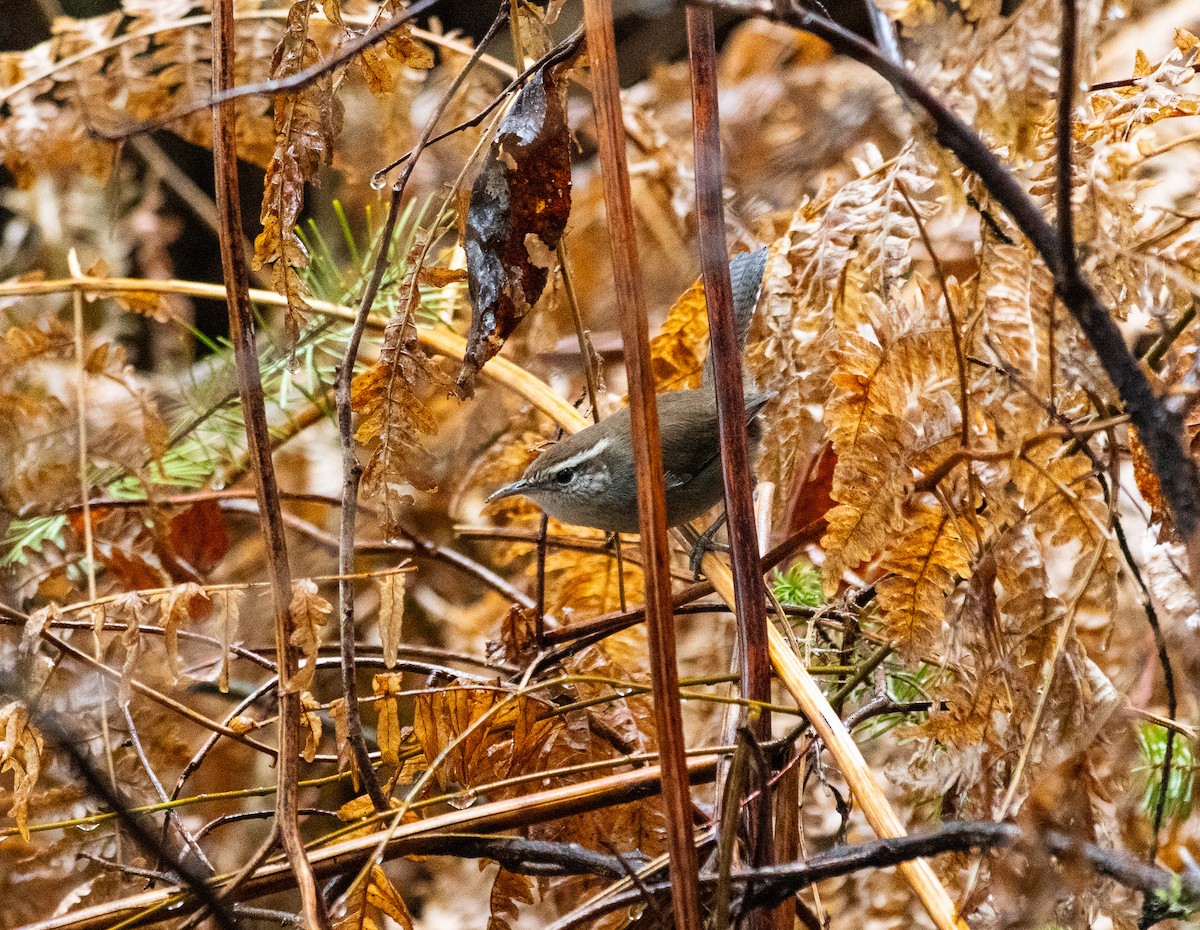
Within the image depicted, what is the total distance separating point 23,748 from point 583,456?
888mm

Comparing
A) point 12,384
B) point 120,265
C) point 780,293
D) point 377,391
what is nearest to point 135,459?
point 12,384

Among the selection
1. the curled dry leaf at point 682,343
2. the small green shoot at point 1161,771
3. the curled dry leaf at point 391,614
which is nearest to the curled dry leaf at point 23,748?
the curled dry leaf at point 391,614

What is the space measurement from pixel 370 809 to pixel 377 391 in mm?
529

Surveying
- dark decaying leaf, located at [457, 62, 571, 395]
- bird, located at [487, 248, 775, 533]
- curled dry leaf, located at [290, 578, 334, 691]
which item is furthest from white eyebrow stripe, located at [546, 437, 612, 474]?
curled dry leaf, located at [290, 578, 334, 691]

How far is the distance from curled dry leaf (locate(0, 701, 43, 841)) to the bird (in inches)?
29.8

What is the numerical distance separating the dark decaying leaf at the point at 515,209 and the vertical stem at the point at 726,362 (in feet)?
0.50

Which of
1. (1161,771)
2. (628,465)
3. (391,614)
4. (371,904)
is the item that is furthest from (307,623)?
(1161,771)

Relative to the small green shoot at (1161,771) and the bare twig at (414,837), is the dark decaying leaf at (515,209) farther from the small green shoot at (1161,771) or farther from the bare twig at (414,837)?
the small green shoot at (1161,771)

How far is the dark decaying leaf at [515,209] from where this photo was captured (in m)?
1.07

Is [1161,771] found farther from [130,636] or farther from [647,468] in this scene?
[130,636]

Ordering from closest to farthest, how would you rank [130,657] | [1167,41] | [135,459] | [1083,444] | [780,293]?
[1083,444] → [130,657] → [780,293] → [135,459] → [1167,41]

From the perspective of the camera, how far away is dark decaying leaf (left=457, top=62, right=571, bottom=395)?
1.07 metres

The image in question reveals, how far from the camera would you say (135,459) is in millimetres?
2070

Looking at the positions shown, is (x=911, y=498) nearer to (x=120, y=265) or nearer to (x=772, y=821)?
(x=772, y=821)
